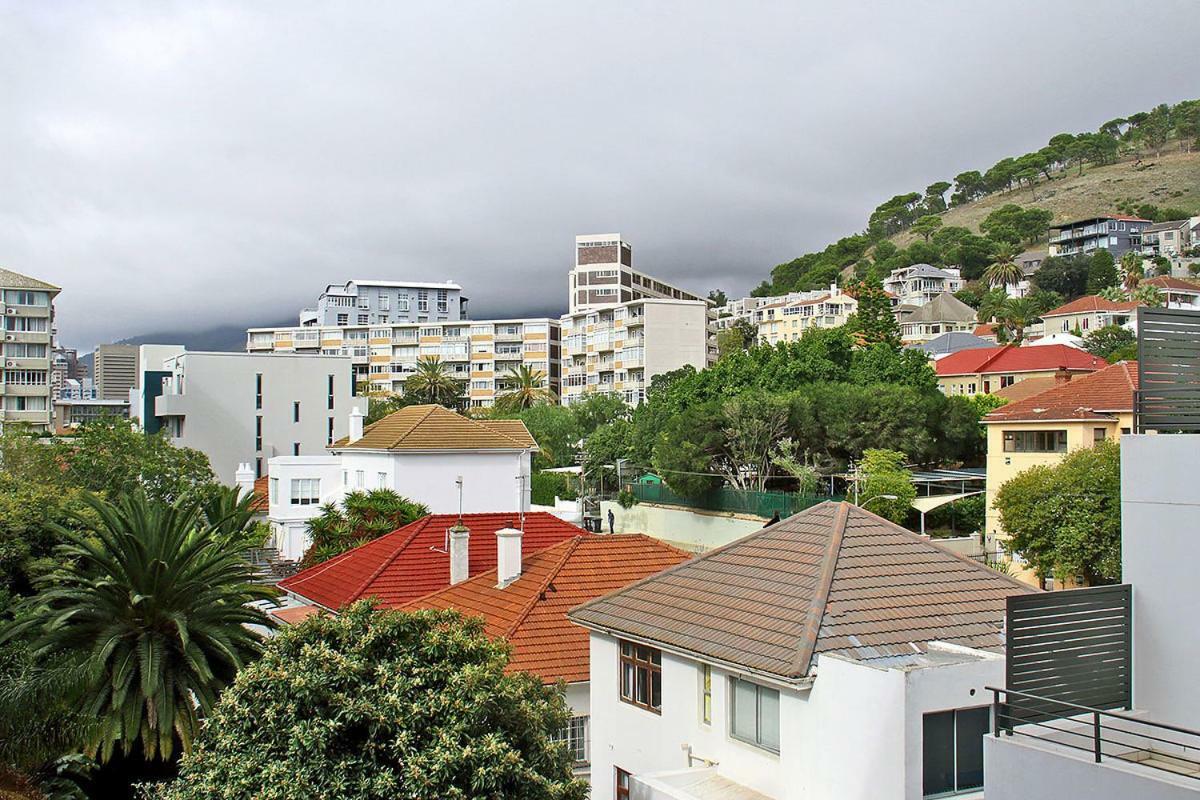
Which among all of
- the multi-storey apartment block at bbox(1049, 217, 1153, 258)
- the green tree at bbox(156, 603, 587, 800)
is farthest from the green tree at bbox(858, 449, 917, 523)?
the multi-storey apartment block at bbox(1049, 217, 1153, 258)

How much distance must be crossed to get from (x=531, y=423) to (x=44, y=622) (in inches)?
2735

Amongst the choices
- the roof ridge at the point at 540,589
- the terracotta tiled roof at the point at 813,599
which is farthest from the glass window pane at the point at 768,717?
the roof ridge at the point at 540,589

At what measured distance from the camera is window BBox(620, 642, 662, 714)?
19.2m

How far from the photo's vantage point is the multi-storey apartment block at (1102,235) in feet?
556

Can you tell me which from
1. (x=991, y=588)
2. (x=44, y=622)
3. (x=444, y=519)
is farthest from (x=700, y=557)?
(x=444, y=519)

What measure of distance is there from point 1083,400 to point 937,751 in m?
36.0

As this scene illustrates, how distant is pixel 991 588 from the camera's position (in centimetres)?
1888

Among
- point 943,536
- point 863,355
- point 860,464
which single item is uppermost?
point 863,355

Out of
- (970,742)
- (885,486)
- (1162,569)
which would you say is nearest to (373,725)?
(970,742)

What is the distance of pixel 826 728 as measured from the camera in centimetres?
1502

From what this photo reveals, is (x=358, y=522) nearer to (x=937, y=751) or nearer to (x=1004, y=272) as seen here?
(x=937, y=751)

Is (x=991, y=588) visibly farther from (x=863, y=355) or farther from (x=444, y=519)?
(x=863, y=355)

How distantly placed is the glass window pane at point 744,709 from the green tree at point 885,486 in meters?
31.6

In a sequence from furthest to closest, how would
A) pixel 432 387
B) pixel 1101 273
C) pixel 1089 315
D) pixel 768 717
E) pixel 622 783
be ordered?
pixel 1101 273, pixel 1089 315, pixel 432 387, pixel 622 783, pixel 768 717
